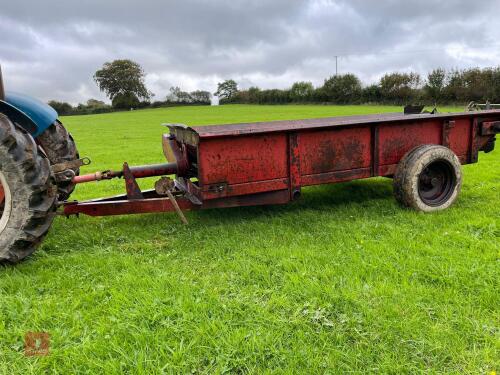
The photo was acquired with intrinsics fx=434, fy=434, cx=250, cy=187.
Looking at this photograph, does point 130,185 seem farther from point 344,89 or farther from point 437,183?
point 344,89

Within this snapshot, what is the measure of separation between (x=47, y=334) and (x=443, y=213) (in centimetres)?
399

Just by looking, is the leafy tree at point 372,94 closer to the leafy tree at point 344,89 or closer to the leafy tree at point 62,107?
the leafy tree at point 344,89

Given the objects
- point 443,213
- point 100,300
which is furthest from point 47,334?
point 443,213

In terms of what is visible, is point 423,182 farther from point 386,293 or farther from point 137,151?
point 137,151

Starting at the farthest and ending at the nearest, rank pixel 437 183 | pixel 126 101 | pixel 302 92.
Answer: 1. pixel 126 101
2. pixel 302 92
3. pixel 437 183

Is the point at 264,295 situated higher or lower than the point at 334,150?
lower

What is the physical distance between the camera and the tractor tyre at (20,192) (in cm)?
337

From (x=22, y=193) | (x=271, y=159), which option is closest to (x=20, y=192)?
(x=22, y=193)

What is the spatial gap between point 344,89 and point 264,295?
53331 millimetres

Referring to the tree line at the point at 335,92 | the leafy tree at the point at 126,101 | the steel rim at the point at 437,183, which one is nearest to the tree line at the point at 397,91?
the tree line at the point at 335,92

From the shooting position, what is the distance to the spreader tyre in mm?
4684

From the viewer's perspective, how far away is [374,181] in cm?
650

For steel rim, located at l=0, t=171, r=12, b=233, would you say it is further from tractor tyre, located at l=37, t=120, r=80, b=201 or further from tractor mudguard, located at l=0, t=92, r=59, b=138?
tractor tyre, located at l=37, t=120, r=80, b=201

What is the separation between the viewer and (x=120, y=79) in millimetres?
81875
